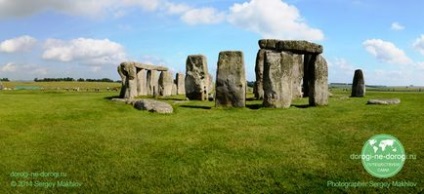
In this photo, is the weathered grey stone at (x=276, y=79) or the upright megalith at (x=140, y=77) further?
the upright megalith at (x=140, y=77)

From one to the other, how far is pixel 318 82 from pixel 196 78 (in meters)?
8.79

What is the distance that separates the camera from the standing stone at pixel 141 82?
33.5 meters

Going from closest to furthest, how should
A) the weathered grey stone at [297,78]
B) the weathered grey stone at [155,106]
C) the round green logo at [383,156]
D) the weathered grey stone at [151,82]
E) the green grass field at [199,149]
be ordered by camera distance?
the green grass field at [199,149] → the round green logo at [383,156] → the weathered grey stone at [155,106] → the weathered grey stone at [297,78] → the weathered grey stone at [151,82]

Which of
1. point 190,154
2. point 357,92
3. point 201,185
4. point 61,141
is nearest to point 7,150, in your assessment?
point 61,141

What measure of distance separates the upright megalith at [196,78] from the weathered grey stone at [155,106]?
23.4ft

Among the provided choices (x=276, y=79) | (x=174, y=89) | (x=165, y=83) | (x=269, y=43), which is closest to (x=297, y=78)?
(x=269, y=43)

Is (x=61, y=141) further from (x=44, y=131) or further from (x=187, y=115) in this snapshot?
(x=187, y=115)

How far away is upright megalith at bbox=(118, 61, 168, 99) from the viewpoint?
85.3 feet

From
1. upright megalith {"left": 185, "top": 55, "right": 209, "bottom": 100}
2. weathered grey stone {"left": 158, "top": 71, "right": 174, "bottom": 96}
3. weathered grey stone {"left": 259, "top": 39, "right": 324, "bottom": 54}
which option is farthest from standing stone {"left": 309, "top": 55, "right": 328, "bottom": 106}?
weathered grey stone {"left": 158, "top": 71, "right": 174, "bottom": 96}

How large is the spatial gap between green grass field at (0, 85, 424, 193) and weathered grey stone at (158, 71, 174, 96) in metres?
15.5

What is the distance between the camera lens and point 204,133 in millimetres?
14086

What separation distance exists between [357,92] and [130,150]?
2149 cm

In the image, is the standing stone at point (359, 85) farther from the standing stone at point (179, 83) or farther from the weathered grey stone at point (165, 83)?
the standing stone at point (179, 83)

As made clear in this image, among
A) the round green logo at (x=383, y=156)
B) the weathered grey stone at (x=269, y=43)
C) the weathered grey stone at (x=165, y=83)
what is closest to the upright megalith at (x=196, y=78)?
the weathered grey stone at (x=165, y=83)
